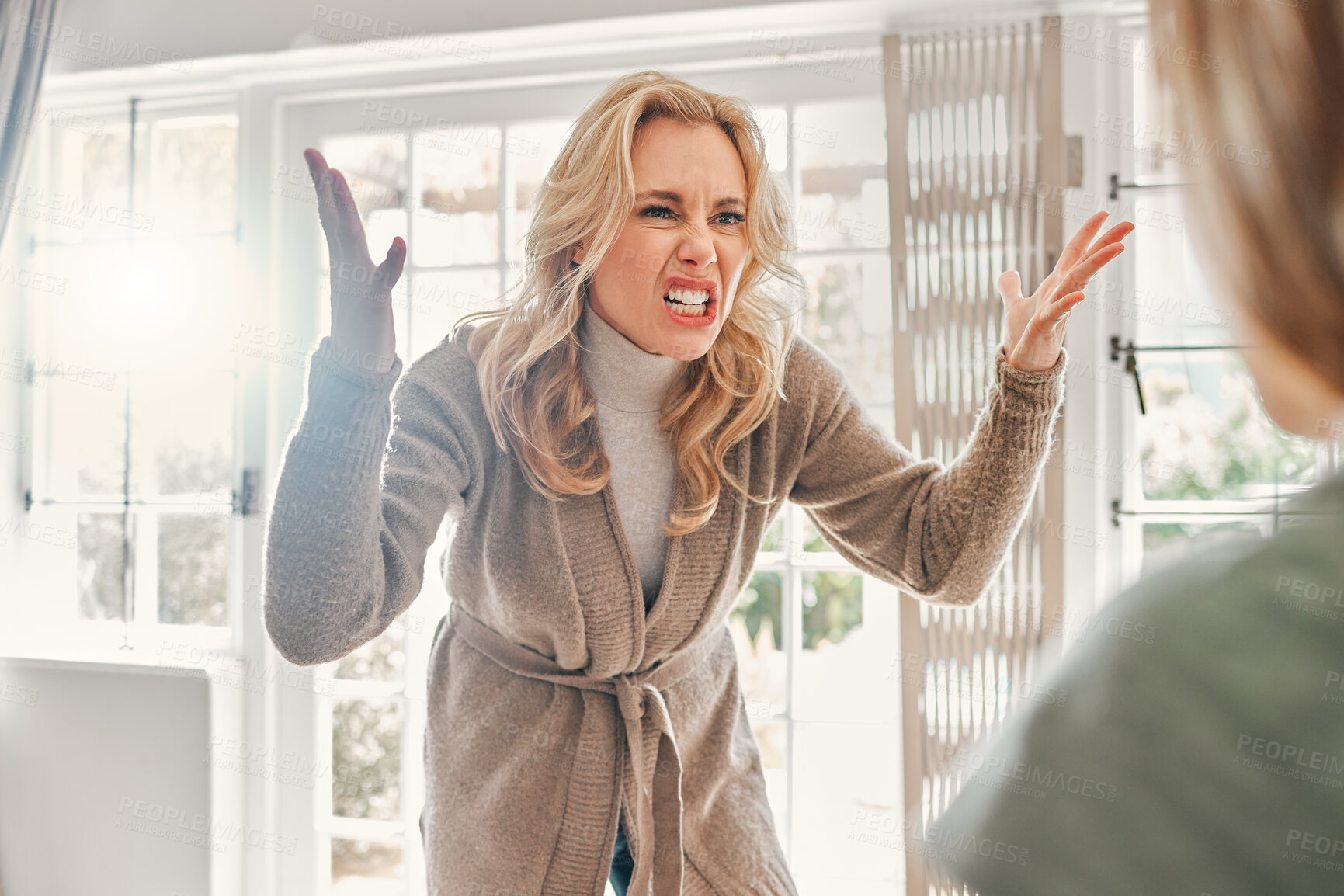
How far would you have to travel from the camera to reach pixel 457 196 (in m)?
2.04

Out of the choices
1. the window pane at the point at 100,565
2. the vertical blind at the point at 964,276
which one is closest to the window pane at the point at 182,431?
the window pane at the point at 100,565

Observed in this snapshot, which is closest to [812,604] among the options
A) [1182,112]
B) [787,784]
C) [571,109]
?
[787,784]

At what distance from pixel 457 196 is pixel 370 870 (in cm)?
157

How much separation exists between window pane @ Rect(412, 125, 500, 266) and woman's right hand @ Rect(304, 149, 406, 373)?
3.87 ft

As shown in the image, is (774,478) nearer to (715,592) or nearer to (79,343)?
(715,592)

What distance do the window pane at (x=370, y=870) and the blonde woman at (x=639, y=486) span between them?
3.38 feet

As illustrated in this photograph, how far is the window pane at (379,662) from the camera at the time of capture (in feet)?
6.93

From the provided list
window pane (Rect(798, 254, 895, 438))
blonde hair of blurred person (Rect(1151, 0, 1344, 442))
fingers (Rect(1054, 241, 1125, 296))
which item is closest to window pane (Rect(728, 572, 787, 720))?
window pane (Rect(798, 254, 895, 438))

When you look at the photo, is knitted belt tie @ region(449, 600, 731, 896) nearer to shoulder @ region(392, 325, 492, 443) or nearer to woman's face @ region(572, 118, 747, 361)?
shoulder @ region(392, 325, 492, 443)

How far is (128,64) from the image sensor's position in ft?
6.68

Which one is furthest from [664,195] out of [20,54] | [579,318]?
[20,54]

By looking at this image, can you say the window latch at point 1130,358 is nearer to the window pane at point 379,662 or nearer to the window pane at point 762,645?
the window pane at point 762,645

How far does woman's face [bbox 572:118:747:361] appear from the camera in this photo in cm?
112

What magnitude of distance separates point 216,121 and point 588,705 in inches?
69.9
